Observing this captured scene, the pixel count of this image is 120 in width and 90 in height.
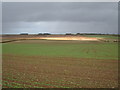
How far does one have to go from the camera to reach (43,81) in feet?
27.1

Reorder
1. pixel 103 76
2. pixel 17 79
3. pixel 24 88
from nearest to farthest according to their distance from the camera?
pixel 24 88 → pixel 17 79 → pixel 103 76

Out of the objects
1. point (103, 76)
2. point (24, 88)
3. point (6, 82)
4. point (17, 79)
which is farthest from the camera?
point (103, 76)

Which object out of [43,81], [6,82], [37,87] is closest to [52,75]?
[43,81]

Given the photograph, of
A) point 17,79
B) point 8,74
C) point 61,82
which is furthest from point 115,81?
point 8,74

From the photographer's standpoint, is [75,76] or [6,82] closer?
[6,82]

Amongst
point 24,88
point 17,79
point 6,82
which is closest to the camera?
point 24,88

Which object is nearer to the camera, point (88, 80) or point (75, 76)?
point (88, 80)

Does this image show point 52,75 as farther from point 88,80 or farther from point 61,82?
point 88,80

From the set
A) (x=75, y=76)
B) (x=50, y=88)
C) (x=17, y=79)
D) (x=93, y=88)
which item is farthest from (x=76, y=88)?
(x=17, y=79)

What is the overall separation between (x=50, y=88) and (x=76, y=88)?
4.85 feet

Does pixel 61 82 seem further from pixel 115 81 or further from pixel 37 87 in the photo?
pixel 115 81

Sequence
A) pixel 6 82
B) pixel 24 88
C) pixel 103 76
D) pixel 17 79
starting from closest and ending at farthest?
pixel 24 88
pixel 6 82
pixel 17 79
pixel 103 76

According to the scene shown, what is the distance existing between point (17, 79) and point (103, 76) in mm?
6086

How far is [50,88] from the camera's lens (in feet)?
23.4
